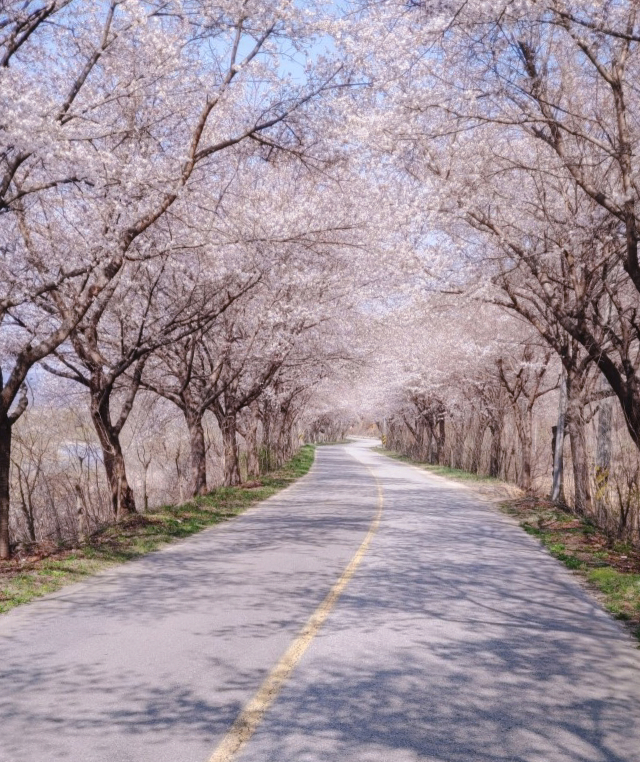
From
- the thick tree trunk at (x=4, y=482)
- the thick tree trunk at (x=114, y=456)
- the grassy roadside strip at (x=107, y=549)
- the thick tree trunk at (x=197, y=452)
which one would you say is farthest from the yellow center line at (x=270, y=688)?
the thick tree trunk at (x=197, y=452)

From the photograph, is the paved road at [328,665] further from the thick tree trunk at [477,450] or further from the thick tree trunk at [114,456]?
the thick tree trunk at [477,450]

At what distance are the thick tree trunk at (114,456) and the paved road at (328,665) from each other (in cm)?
551

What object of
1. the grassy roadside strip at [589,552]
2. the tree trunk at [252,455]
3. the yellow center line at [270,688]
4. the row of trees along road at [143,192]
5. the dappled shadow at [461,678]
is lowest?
the grassy roadside strip at [589,552]

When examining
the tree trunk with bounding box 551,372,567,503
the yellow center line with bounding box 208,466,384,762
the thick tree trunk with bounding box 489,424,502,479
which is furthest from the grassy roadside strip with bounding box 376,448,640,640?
the thick tree trunk with bounding box 489,424,502,479

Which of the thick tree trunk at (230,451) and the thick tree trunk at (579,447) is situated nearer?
the thick tree trunk at (579,447)

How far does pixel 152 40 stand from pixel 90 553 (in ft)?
24.8

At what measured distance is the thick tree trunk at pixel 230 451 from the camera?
28.4m

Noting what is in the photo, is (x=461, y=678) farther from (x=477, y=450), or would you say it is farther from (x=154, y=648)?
(x=477, y=450)

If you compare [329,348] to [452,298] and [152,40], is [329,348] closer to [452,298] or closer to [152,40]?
[452,298]

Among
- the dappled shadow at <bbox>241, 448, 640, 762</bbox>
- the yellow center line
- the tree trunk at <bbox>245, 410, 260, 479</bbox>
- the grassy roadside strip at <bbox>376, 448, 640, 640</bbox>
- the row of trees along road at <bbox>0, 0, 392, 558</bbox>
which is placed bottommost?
the grassy roadside strip at <bbox>376, 448, 640, 640</bbox>

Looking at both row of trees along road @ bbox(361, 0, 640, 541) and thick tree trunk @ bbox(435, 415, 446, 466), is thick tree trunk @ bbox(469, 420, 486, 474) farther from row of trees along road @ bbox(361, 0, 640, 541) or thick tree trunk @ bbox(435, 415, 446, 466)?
row of trees along road @ bbox(361, 0, 640, 541)

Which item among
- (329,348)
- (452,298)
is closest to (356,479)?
(329,348)

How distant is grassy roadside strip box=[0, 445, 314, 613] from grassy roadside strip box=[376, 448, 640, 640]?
21.9 ft

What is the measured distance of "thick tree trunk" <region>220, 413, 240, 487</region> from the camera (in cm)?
2843
